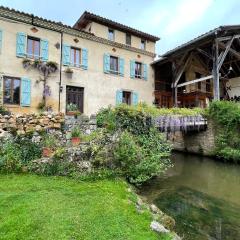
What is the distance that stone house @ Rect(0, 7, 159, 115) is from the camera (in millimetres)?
14531

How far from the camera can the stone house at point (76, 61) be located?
14531mm

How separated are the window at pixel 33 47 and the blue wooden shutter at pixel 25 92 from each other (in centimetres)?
148

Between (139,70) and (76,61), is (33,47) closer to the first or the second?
(76,61)

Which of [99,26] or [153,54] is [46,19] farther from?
[153,54]

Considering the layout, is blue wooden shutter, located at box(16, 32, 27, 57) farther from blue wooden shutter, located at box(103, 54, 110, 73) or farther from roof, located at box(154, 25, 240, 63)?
roof, located at box(154, 25, 240, 63)


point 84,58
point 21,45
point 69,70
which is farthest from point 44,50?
point 84,58

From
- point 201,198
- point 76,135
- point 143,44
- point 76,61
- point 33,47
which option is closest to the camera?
point 201,198

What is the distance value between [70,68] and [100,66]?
219 cm

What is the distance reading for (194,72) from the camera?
21.8m

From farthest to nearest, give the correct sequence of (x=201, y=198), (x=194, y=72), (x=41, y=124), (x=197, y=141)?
(x=194, y=72) < (x=197, y=141) < (x=41, y=124) < (x=201, y=198)

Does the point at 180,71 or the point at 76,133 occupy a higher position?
the point at 180,71

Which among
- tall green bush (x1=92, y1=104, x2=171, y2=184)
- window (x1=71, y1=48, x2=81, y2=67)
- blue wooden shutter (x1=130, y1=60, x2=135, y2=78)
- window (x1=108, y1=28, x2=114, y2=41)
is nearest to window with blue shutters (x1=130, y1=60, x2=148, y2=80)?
blue wooden shutter (x1=130, y1=60, x2=135, y2=78)

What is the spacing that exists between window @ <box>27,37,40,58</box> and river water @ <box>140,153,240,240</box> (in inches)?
382

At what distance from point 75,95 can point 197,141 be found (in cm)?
790
